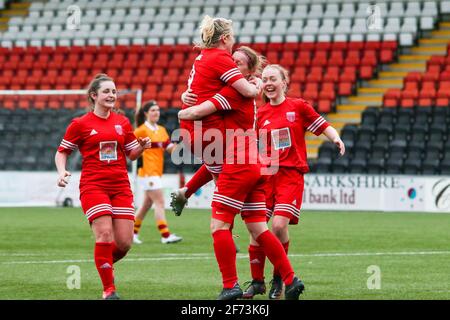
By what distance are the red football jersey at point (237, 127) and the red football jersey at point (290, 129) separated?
4.02 ft

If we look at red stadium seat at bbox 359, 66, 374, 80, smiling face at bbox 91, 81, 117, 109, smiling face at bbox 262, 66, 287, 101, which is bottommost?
smiling face at bbox 91, 81, 117, 109

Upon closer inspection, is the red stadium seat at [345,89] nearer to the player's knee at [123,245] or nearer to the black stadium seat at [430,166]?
the black stadium seat at [430,166]

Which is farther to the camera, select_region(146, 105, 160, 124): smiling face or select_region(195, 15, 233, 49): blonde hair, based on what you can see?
select_region(146, 105, 160, 124): smiling face

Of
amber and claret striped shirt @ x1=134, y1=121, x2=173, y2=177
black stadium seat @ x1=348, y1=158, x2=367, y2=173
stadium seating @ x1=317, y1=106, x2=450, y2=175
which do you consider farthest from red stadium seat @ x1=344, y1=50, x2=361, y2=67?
amber and claret striped shirt @ x1=134, y1=121, x2=173, y2=177

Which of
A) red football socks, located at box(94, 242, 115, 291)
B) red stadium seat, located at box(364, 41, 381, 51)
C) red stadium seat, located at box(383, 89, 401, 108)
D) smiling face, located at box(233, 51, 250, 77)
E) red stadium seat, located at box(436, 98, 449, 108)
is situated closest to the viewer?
red football socks, located at box(94, 242, 115, 291)

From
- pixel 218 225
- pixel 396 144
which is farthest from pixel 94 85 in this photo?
pixel 396 144

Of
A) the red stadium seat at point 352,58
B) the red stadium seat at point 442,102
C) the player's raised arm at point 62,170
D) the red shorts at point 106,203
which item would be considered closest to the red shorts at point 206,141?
the red shorts at point 106,203

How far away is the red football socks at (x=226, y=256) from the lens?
26.3 feet

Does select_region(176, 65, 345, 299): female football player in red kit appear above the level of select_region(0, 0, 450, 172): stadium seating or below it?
below

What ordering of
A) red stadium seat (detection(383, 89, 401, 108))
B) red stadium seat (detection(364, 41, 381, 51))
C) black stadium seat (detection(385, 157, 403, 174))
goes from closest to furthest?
black stadium seat (detection(385, 157, 403, 174)) < red stadium seat (detection(383, 89, 401, 108)) < red stadium seat (detection(364, 41, 381, 51))

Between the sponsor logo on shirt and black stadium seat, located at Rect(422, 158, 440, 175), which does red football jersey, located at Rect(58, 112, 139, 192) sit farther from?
black stadium seat, located at Rect(422, 158, 440, 175)

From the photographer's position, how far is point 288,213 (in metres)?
9.18

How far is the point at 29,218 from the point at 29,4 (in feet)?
66.3

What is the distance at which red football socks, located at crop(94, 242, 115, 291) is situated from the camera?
855cm
